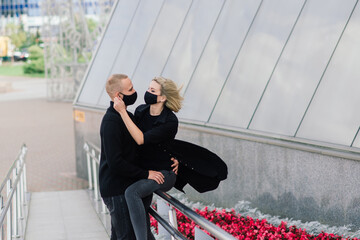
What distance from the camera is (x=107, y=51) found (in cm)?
1412

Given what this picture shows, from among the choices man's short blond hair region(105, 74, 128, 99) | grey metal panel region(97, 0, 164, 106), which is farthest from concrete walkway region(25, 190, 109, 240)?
man's short blond hair region(105, 74, 128, 99)

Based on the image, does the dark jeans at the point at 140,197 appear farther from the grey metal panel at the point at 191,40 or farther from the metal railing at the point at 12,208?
the grey metal panel at the point at 191,40

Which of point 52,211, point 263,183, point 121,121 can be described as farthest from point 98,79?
point 121,121

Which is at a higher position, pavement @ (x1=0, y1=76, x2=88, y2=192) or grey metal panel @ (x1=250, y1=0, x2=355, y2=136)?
grey metal panel @ (x1=250, y1=0, x2=355, y2=136)

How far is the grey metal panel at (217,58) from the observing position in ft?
31.6

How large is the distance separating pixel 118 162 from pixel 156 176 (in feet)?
1.01

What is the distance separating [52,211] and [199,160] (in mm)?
6014

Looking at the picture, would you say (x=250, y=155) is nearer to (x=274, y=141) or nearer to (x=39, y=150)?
(x=274, y=141)

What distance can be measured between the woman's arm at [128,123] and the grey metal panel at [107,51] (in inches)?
354

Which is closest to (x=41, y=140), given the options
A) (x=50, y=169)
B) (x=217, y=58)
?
(x=50, y=169)

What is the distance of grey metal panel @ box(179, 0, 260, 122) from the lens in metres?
9.62

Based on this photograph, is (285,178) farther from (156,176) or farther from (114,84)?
(114,84)

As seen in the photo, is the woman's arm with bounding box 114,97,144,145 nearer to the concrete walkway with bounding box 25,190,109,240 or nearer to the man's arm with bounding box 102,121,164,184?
the man's arm with bounding box 102,121,164,184

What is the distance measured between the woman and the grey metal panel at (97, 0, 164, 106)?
24.7 feet
